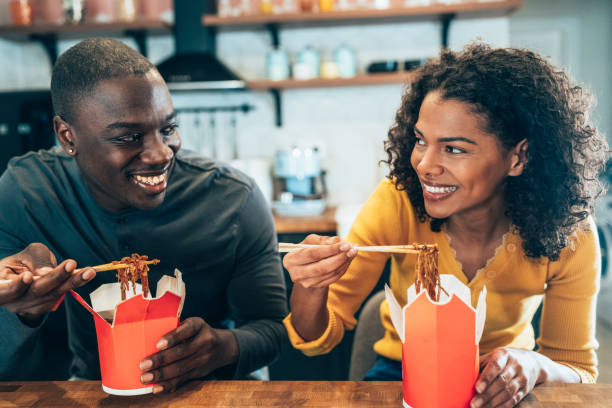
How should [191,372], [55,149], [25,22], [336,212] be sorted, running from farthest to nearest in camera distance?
[25,22] < [336,212] < [55,149] < [191,372]

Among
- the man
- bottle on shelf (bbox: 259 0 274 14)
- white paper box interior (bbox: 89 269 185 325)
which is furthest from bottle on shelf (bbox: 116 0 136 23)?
white paper box interior (bbox: 89 269 185 325)

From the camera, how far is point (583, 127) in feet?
3.77

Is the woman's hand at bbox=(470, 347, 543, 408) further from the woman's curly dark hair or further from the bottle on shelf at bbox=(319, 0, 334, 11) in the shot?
the bottle on shelf at bbox=(319, 0, 334, 11)

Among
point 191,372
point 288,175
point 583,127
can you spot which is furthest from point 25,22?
point 583,127

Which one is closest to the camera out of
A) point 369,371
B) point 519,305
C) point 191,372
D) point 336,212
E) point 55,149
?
point 191,372

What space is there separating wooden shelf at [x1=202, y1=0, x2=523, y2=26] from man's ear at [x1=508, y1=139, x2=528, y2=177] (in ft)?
5.94

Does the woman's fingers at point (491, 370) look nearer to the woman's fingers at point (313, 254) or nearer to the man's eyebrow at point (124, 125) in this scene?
the woman's fingers at point (313, 254)

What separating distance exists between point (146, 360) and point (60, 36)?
2915mm

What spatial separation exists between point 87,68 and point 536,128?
96 cm

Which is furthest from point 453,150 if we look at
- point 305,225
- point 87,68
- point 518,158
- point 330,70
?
point 330,70

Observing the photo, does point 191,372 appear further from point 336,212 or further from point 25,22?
point 25,22

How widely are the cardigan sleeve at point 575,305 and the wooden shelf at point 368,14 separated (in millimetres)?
1841

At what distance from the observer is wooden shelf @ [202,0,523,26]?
8.76ft

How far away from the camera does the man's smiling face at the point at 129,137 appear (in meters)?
1.09
